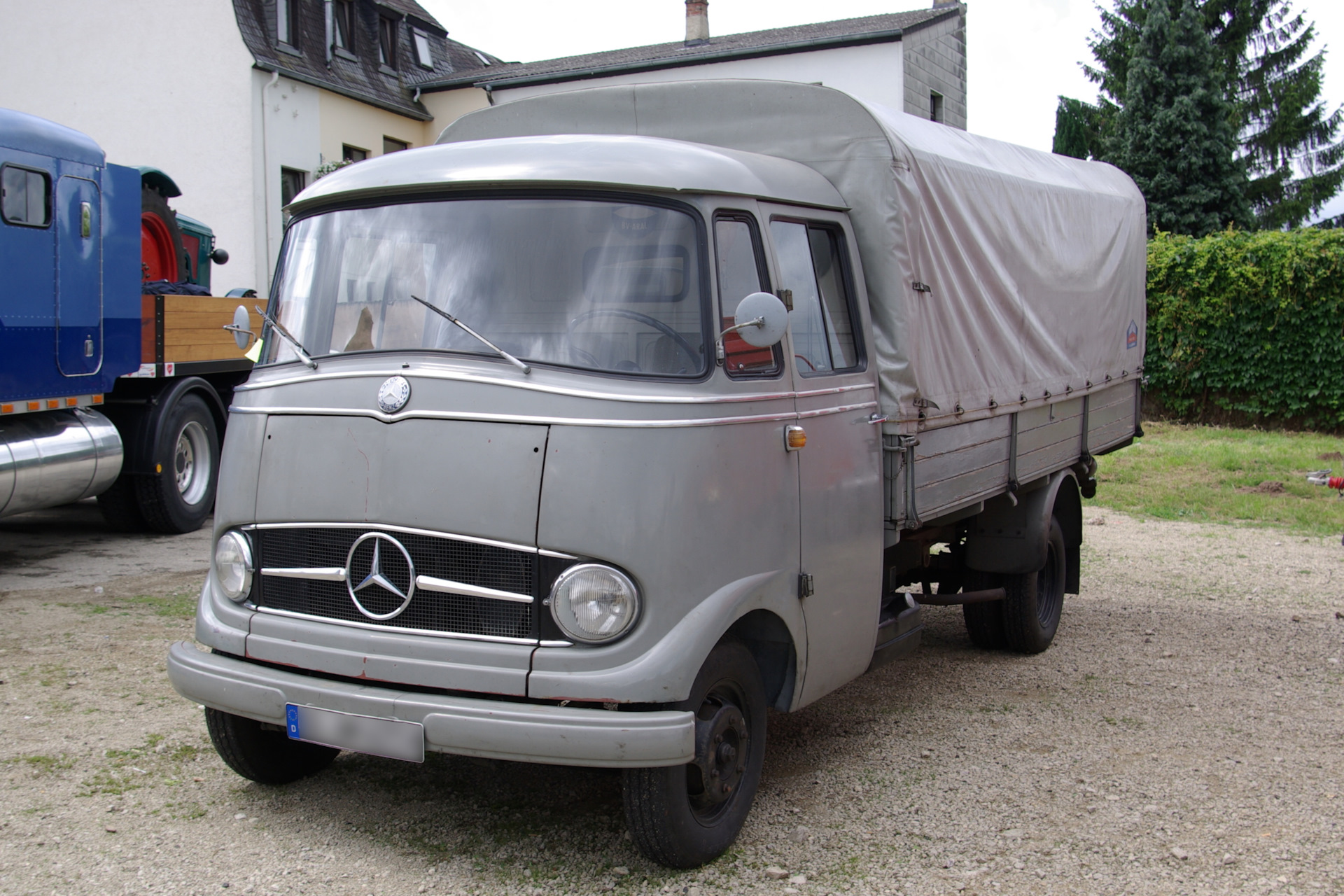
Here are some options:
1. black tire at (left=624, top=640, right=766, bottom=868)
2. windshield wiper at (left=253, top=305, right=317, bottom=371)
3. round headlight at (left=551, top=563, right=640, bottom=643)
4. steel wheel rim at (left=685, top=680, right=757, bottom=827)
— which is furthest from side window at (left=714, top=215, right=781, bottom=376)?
windshield wiper at (left=253, top=305, right=317, bottom=371)

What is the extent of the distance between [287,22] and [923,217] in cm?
2211

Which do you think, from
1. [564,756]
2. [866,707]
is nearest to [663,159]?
[564,756]

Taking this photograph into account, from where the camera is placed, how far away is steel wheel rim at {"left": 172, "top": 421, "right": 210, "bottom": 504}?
33.4 ft

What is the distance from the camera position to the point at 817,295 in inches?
177

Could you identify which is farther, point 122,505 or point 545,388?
point 122,505

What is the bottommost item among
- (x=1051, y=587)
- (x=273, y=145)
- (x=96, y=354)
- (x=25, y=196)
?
(x=1051, y=587)

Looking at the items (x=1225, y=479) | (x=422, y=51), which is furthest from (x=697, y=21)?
(x=1225, y=479)

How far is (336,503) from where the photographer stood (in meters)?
3.74

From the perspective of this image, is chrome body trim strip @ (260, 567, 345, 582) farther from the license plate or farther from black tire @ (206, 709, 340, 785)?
black tire @ (206, 709, 340, 785)

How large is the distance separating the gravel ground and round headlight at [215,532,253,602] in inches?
32.3

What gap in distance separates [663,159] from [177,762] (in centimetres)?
298

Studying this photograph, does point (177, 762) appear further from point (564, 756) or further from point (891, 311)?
point (891, 311)

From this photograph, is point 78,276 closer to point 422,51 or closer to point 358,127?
point 358,127

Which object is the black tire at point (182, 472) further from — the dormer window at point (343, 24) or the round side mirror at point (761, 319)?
the dormer window at point (343, 24)
